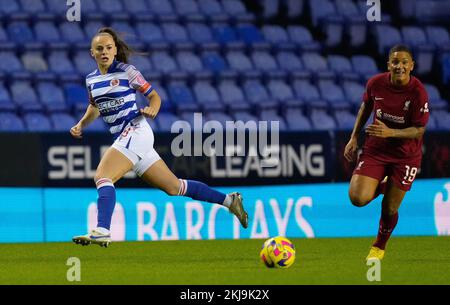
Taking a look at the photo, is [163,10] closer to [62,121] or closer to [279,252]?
[62,121]

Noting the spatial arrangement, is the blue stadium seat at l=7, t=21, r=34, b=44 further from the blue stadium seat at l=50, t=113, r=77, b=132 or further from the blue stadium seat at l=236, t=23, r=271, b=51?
the blue stadium seat at l=236, t=23, r=271, b=51

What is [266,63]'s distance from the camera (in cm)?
1662

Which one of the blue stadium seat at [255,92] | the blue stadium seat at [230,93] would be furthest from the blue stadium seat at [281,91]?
the blue stadium seat at [230,93]

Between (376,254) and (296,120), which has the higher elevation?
(296,120)

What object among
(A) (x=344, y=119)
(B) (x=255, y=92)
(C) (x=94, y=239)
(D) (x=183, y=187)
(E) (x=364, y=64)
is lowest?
(C) (x=94, y=239)

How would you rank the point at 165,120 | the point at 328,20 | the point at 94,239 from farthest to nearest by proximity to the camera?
1. the point at 328,20
2. the point at 165,120
3. the point at 94,239

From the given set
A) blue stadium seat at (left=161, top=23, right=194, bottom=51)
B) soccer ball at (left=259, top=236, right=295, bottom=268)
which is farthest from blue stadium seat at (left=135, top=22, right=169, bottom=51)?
soccer ball at (left=259, top=236, right=295, bottom=268)

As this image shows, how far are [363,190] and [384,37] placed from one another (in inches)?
350

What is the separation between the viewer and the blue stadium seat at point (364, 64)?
17.2m

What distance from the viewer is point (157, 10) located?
55.3ft

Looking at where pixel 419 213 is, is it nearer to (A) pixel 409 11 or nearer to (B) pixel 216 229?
(B) pixel 216 229

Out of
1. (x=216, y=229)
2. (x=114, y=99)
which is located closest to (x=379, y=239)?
(x=114, y=99)

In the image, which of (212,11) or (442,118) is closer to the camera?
(442,118)

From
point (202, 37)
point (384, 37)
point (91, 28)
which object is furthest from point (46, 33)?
point (384, 37)
